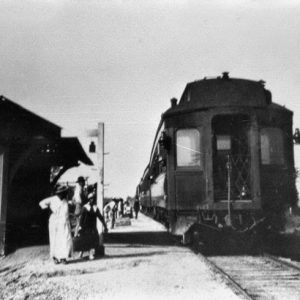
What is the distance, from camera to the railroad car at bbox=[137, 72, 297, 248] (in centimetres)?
881

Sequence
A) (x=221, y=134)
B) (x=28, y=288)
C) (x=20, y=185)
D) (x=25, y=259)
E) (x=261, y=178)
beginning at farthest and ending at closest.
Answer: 1. (x=20, y=185)
2. (x=221, y=134)
3. (x=261, y=178)
4. (x=25, y=259)
5. (x=28, y=288)

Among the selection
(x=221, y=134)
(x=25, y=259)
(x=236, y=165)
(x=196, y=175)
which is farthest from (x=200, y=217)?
(x=25, y=259)

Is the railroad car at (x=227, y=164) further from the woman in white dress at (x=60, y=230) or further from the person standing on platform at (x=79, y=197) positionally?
the woman in white dress at (x=60, y=230)

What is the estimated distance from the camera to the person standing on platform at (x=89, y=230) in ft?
27.5

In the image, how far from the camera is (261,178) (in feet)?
29.6

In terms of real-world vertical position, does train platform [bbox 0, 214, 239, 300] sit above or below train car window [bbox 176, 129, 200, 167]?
below

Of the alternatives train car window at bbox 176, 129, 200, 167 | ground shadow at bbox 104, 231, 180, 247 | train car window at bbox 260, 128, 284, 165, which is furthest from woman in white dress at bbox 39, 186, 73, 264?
train car window at bbox 260, 128, 284, 165

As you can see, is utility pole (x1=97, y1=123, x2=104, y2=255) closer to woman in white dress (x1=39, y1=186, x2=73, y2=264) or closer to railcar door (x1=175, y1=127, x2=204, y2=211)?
woman in white dress (x1=39, y1=186, x2=73, y2=264)

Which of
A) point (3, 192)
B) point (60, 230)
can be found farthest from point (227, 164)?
point (3, 192)

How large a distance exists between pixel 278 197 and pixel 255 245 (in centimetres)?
228

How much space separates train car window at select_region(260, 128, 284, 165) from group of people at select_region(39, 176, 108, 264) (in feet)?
13.7

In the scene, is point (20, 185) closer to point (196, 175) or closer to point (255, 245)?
point (196, 175)

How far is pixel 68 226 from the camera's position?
800cm

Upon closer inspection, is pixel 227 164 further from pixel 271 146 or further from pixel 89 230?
pixel 89 230
